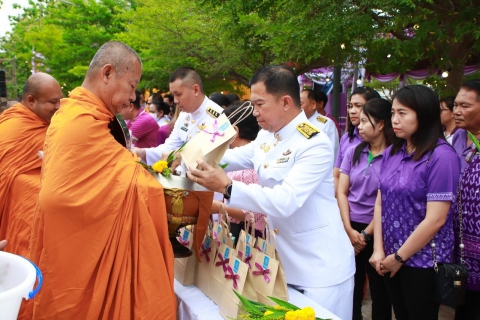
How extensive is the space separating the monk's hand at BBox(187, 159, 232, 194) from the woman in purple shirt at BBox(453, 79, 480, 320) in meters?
1.61

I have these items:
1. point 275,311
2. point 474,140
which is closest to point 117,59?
point 275,311

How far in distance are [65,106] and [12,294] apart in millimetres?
1159

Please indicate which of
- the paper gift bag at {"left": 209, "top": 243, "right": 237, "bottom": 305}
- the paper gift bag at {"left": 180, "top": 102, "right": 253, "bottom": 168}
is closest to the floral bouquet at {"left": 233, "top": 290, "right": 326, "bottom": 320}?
the paper gift bag at {"left": 209, "top": 243, "right": 237, "bottom": 305}

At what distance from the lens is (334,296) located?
2230 millimetres

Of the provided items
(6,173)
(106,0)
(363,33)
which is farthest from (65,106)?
(106,0)

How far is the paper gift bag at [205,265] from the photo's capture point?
2311 millimetres

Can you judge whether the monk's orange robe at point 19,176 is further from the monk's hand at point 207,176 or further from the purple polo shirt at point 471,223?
the purple polo shirt at point 471,223

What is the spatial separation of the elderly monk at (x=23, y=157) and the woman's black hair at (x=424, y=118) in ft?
8.50

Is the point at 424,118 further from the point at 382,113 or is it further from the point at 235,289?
the point at 235,289

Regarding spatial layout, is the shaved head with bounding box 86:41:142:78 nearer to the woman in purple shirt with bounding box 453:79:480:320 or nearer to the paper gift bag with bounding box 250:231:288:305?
the paper gift bag with bounding box 250:231:288:305

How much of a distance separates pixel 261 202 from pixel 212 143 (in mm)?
340

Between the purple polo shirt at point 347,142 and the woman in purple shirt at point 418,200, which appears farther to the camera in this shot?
the purple polo shirt at point 347,142

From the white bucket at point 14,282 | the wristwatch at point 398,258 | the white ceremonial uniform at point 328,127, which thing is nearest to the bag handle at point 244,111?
the wristwatch at point 398,258

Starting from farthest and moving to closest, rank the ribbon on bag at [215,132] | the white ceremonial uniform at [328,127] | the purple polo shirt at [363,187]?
1. the white ceremonial uniform at [328,127]
2. the purple polo shirt at [363,187]
3. the ribbon on bag at [215,132]
